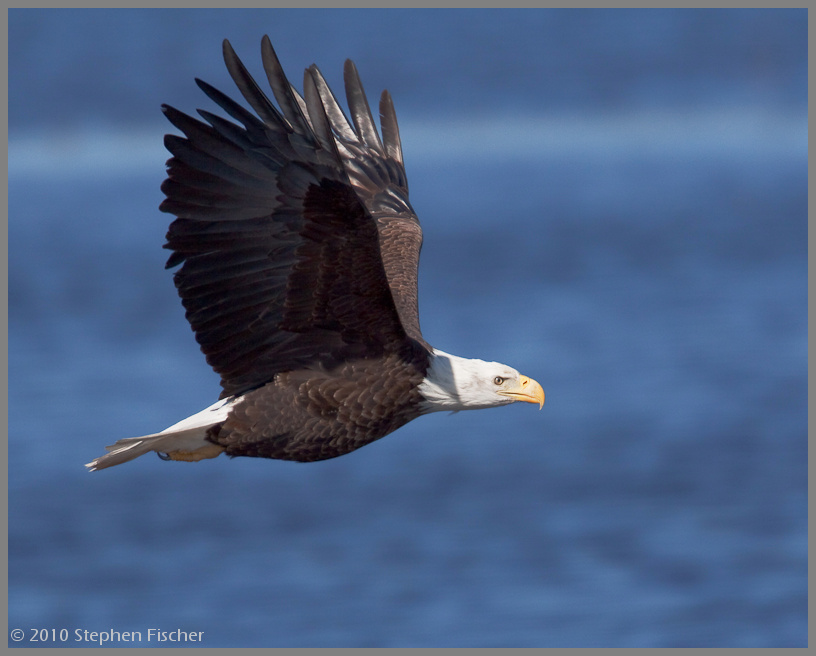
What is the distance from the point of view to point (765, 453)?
2105 centimetres

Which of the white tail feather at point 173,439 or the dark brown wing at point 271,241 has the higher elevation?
the dark brown wing at point 271,241

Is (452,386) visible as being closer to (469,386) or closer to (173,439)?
(469,386)

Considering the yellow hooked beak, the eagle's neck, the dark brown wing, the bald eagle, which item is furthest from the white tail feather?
the yellow hooked beak

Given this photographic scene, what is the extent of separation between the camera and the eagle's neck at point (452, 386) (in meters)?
7.27

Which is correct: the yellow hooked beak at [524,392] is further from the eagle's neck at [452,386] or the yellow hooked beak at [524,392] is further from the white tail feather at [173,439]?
the white tail feather at [173,439]

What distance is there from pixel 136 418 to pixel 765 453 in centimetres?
884

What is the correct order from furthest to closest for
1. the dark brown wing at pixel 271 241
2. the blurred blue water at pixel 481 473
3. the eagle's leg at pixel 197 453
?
the blurred blue water at pixel 481 473, the eagle's leg at pixel 197 453, the dark brown wing at pixel 271 241

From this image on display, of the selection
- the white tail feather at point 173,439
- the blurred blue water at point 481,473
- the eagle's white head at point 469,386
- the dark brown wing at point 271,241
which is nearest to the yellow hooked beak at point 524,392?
the eagle's white head at point 469,386

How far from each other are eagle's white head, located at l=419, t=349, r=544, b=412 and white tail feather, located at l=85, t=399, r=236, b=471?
1.00 metres

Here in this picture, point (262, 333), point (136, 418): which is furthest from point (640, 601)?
point (262, 333)

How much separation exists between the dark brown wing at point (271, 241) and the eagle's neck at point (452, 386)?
24 centimetres

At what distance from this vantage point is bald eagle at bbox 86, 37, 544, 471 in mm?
6605

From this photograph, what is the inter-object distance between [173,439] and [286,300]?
0.94m

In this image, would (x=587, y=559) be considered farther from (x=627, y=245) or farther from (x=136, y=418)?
(x=627, y=245)
